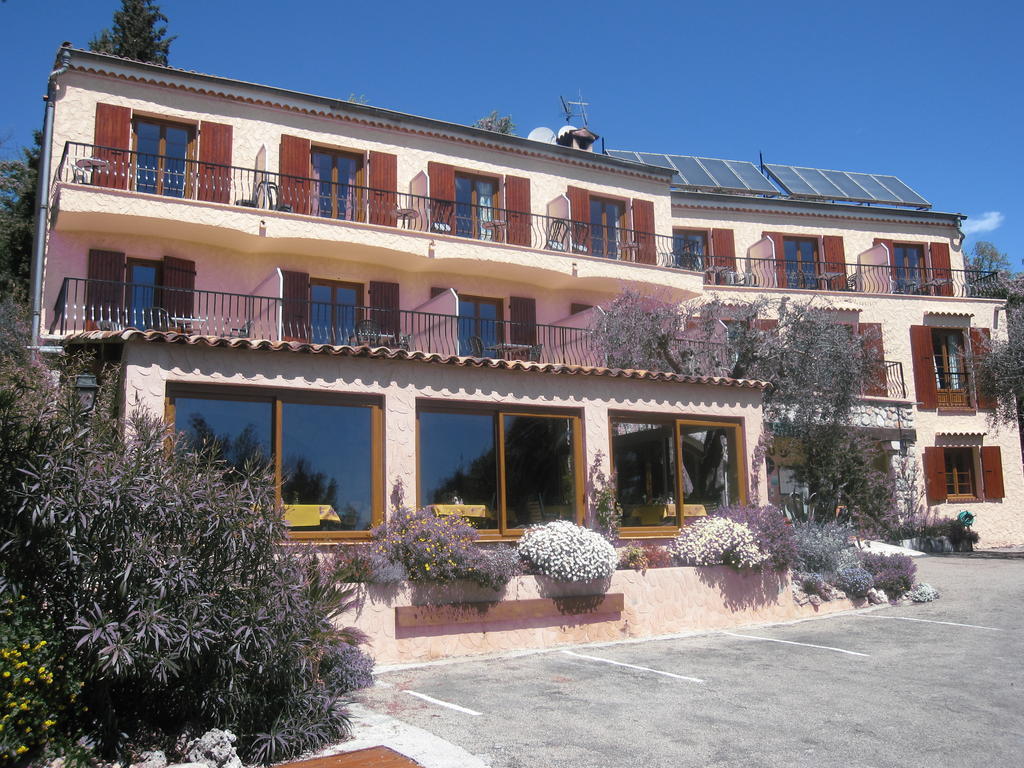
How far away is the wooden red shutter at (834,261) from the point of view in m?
26.5

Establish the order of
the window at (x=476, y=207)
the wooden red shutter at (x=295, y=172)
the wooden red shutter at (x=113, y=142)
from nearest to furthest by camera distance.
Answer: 1. the wooden red shutter at (x=113, y=142)
2. the wooden red shutter at (x=295, y=172)
3. the window at (x=476, y=207)

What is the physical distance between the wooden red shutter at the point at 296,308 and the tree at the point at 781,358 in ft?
20.0

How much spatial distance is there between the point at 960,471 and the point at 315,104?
20632 millimetres

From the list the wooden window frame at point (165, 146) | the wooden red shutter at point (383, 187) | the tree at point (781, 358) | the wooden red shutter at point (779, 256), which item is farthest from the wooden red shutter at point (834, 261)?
the wooden window frame at point (165, 146)

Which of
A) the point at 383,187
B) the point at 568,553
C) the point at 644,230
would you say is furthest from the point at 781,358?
the point at 383,187

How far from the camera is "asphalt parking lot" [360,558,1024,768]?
671cm

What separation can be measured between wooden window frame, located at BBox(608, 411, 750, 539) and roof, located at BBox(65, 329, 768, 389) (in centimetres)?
59

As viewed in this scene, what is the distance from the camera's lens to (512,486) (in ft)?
40.6

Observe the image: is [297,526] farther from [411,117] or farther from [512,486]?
[411,117]

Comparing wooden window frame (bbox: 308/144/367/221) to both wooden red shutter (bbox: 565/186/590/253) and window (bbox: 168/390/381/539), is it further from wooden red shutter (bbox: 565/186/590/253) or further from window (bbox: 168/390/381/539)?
window (bbox: 168/390/381/539)

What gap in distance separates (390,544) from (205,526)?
4.13 metres

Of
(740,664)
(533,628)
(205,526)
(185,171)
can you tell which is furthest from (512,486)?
(185,171)

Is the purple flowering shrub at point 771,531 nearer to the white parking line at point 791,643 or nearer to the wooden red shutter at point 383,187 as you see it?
the white parking line at point 791,643

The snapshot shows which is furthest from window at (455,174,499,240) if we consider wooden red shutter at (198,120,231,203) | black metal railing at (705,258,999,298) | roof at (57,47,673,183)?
black metal railing at (705,258,999,298)
